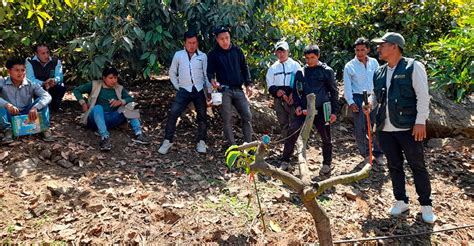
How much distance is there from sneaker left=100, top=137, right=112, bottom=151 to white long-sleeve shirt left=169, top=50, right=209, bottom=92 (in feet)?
3.66

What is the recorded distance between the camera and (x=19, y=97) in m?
5.23

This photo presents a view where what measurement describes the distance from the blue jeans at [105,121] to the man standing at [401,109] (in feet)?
10.5

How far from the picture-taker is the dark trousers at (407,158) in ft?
13.3

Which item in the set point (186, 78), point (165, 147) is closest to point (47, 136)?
point (165, 147)

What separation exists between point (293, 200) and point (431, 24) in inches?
183

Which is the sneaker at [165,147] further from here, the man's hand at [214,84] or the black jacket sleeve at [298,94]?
the black jacket sleeve at [298,94]

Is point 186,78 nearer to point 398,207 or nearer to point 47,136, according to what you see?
point 47,136

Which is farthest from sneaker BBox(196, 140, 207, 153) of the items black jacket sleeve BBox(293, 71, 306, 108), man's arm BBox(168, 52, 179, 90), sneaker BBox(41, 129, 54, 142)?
sneaker BBox(41, 129, 54, 142)

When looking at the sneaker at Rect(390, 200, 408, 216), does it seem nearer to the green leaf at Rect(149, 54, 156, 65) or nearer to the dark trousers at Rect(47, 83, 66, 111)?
the green leaf at Rect(149, 54, 156, 65)

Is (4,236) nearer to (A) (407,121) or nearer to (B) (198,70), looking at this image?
(B) (198,70)

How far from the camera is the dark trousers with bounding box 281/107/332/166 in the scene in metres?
5.21

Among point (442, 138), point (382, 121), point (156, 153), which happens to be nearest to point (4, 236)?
point (156, 153)

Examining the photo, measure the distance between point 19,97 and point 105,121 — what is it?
1.07 metres

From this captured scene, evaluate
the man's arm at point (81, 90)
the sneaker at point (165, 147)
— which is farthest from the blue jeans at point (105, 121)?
the sneaker at point (165, 147)
